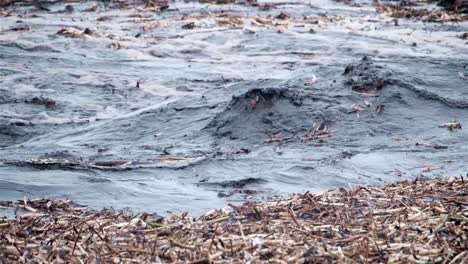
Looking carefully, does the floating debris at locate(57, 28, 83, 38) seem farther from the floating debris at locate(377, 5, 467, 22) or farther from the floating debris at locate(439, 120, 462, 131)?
the floating debris at locate(439, 120, 462, 131)

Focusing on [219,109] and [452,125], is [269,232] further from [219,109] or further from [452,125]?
[219,109]

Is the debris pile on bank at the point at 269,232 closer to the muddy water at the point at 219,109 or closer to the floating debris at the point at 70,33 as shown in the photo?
the muddy water at the point at 219,109

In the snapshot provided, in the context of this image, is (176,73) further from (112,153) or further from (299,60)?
(112,153)

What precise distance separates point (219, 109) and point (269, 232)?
169 inches

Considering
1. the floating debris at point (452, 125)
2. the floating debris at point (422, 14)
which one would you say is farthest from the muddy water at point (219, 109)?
the floating debris at point (422, 14)

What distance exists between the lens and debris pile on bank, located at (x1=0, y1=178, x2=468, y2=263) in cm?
356

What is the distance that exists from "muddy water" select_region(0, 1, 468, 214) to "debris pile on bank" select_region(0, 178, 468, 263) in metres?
0.68

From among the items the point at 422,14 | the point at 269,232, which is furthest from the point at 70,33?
the point at 269,232

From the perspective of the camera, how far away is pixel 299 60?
10875 mm

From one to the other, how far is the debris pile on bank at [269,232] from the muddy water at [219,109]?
0.68 m

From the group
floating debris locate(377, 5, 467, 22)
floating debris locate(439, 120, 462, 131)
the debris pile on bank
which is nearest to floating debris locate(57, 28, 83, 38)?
floating debris locate(377, 5, 467, 22)

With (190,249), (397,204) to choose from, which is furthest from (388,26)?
(190,249)

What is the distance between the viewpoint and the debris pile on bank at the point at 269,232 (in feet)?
11.7

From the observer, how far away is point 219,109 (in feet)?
26.6
